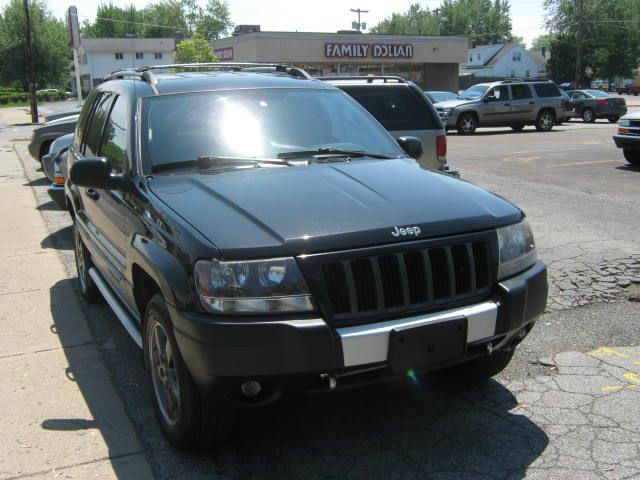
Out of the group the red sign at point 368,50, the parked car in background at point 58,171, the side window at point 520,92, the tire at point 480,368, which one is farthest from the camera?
the red sign at point 368,50

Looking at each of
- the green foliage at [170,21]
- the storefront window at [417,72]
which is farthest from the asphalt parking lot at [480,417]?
the green foliage at [170,21]

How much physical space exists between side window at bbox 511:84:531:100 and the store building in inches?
772

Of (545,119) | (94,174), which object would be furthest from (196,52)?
(94,174)

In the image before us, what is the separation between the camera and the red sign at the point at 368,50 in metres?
44.1

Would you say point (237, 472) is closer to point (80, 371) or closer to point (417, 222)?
point (417, 222)

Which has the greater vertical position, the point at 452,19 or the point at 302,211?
the point at 452,19

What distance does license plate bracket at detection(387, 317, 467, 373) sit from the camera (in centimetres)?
293

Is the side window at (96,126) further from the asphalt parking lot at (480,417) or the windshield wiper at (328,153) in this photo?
the windshield wiper at (328,153)

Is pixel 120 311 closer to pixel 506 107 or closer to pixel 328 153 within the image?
pixel 328 153

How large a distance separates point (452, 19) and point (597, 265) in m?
134

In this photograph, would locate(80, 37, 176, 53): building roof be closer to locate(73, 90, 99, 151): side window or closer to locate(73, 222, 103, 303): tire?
locate(73, 90, 99, 151): side window

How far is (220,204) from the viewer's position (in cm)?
331

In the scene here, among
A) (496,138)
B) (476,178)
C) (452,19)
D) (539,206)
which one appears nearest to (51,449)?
(539,206)

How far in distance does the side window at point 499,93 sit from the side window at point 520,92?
0.30 meters
